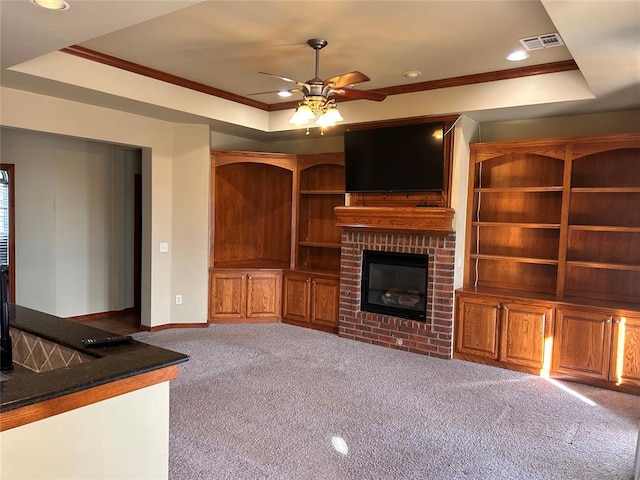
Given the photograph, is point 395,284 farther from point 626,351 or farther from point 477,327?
point 626,351

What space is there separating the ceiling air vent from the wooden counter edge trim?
3.37 meters

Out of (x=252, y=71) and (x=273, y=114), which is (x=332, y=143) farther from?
(x=252, y=71)

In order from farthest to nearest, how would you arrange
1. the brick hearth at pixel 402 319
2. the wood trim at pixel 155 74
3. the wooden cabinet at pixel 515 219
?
1. the brick hearth at pixel 402 319
2. the wooden cabinet at pixel 515 219
3. the wood trim at pixel 155 74

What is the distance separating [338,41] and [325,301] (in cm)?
334

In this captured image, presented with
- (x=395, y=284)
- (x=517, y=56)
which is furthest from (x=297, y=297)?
(x=517, y=56)

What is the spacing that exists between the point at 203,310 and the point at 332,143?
285 cm

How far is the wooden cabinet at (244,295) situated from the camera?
6.20 m

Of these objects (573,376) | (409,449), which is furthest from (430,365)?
(409,449)

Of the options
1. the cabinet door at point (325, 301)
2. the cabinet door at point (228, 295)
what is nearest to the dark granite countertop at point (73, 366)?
the cabinet door at point (228, 295)

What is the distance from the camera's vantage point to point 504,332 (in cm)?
468

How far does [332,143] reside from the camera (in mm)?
6391

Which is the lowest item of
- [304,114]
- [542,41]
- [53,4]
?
[304,114]

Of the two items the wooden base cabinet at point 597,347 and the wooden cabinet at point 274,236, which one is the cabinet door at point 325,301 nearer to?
the wooden cabinet at point 274,236

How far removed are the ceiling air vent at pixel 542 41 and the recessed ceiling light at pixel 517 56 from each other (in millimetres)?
124
